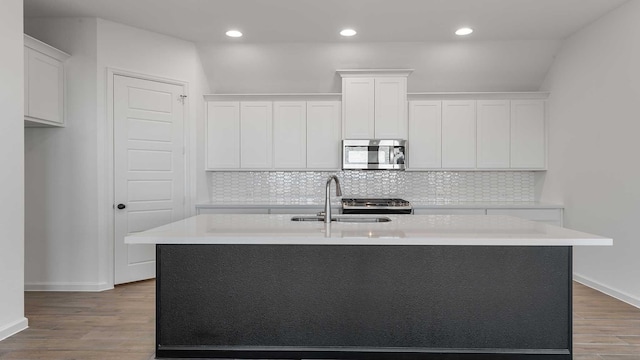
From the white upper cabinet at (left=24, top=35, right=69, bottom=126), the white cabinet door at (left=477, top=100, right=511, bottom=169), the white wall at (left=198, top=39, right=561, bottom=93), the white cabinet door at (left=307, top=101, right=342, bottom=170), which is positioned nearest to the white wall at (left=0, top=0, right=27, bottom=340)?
the white upper cabinet at (left=24, top=35, right=69, bottom=126)

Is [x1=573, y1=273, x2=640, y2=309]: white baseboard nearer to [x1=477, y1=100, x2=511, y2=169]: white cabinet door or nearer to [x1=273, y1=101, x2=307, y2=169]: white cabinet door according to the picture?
[x1=477, y1=100, x2=511, y2=169]: white cabinet door

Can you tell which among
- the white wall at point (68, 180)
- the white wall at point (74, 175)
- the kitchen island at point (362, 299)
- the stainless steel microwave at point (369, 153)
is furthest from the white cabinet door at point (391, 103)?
the white wall at point (68, 180)

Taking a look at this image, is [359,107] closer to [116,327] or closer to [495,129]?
[495,129]

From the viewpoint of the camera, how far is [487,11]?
416 centimetres

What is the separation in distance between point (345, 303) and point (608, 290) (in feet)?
10.3

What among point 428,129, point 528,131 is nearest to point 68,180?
point 428,129

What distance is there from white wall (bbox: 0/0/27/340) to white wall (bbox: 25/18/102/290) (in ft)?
3.52

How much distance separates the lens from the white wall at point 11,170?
3094mm

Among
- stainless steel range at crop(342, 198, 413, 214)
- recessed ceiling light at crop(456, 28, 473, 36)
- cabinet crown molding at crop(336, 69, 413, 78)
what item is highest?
recessed ceiling light at crop(456, 28, 473, 36)

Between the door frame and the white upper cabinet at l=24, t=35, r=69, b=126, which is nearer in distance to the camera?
the white upper cabinet at l=24, t=35, r=69, b=126

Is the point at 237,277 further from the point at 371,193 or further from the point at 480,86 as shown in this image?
the point at 480,86

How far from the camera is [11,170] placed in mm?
3168

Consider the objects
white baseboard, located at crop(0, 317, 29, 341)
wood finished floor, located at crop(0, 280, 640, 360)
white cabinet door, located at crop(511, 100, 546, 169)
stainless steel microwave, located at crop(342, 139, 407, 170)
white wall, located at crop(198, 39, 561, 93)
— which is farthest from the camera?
white cabinet door, located at crop(511, 100, 546, 169)

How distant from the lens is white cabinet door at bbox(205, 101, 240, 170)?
5488 mm
